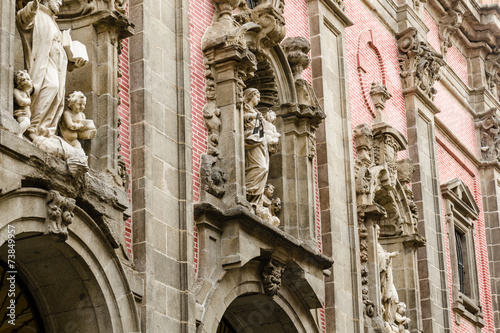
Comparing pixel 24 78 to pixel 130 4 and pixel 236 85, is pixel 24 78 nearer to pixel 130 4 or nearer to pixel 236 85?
pixel 130 4

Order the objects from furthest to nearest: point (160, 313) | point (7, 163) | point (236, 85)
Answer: point (236, 85) → point (160, 313) → point (7, 163)

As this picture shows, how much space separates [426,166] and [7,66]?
50.3ft

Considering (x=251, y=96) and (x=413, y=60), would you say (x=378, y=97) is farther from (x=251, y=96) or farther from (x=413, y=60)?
(x=251, y=96)

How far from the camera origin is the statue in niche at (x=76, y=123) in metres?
16.7

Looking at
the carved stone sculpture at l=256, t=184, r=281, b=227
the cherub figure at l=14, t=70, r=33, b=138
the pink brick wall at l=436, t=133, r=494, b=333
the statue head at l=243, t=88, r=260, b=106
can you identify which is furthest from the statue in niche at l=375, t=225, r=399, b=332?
the cherub figure at l=14, t=70, r=33, b=138

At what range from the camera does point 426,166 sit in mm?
29328

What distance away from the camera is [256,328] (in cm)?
2156

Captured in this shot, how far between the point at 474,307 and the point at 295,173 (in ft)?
31.7

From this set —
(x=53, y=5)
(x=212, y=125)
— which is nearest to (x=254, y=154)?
(x=212, y=125)

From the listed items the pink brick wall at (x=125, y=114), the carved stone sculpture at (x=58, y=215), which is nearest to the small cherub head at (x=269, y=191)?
the pink brick wall at (x=125, y=114)

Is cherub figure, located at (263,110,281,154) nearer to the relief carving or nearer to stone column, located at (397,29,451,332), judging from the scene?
the relief carving

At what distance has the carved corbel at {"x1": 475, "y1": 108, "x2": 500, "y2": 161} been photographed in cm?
3409

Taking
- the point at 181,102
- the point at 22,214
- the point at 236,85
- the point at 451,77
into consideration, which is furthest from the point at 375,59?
the point at 22,214

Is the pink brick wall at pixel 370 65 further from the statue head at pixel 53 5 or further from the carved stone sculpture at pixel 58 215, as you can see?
the carved stone sculpture at pixel 58 215
